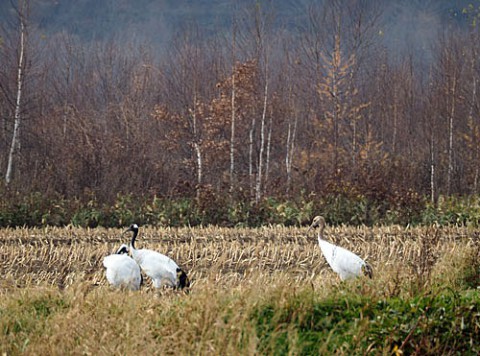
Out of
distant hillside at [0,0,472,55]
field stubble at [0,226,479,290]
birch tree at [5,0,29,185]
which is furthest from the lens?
distant hillside at [0,0,472,55]

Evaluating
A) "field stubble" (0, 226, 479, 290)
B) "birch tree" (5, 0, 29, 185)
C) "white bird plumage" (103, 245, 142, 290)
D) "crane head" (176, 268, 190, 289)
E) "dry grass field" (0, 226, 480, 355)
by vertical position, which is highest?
"birch tree" (5, 0, 29, 185)

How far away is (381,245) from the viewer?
13.4m

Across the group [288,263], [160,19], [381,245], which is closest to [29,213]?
[288,263]

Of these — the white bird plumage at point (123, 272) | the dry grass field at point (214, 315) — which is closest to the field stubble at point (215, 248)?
the white bird plumage at point (123, 272)

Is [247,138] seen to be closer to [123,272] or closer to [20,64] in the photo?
[20,64]

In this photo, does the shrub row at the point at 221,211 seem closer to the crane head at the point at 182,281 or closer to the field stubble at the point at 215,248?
the field stubble at the point at 215,248

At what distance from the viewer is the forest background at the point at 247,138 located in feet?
60.6

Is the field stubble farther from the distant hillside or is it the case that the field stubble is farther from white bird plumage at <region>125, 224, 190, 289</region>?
the distant hillside

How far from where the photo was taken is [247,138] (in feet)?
98.8

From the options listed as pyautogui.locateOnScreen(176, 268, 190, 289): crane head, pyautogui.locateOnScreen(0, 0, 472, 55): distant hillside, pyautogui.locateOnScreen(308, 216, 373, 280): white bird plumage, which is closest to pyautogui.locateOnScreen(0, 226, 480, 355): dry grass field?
pyautogui.locateOnScreen(176, 268, 190, 289): crane head

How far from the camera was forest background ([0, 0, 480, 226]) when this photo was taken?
18484 mm

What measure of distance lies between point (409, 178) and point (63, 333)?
2123cm

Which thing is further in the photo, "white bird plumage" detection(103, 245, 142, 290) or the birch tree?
the birch tree

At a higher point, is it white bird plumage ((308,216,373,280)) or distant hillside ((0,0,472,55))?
distant hillside ((0,0,472,55))
